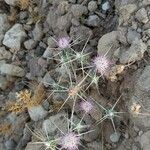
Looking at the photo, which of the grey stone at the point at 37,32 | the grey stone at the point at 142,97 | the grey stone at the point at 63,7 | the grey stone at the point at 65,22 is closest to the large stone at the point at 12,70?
the grey stone at the point at 37,32

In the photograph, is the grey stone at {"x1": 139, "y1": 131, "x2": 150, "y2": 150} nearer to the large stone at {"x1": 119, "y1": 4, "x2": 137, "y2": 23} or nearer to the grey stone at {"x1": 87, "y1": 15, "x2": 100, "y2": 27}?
the large stone at {"x1": 119, "y1": 4, "x2": 137, "y2": 23}

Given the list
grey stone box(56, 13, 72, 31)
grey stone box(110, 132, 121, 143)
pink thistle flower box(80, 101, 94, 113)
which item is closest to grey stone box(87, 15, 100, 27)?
grey stone box(56, 13, 72, 31)

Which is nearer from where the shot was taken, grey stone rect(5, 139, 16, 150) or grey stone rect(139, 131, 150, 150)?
grey stone rect(139, 131, 150, 150)

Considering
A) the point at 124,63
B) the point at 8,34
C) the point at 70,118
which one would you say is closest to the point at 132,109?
the point at 124,63

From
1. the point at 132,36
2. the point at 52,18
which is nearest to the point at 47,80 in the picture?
the point at 52,18

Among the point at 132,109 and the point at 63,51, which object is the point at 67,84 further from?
the point at 132,109

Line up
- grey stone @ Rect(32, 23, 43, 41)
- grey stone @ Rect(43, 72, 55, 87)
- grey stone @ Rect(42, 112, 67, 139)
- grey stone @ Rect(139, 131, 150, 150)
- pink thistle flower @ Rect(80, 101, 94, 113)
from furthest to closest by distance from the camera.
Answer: grey stone @ Rect(32, 23, 43, 41), grey stone @ Rect(43, 72, 55, 87), grey stone @ Rect(42, 112, 67, 139), pink thistle flower @ Rect(80, 101, 94, 113), grey stone @ Rect(139, 131, 150, 150)

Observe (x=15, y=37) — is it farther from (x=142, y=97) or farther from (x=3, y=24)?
(x=142, y=97)
